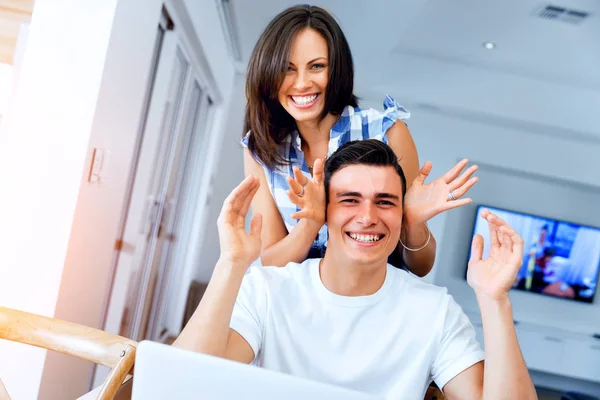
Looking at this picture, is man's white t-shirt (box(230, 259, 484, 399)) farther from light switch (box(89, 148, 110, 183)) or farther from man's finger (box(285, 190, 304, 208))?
light switch (box(89, 148, 110, 183))

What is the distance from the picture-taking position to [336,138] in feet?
5.71

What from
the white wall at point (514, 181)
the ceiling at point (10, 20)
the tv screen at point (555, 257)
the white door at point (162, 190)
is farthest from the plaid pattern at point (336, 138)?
the tv screen at point (555, 257)

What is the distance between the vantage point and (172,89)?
12.2 ft

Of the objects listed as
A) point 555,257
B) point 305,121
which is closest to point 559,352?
point 555,257

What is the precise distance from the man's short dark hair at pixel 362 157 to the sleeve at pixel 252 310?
0.27 m

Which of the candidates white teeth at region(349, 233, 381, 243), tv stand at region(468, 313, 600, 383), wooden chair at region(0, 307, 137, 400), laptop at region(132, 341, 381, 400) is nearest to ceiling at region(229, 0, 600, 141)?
tv stand at region(468, 313, 600, 383)

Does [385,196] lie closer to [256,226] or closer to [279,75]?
[256,226]

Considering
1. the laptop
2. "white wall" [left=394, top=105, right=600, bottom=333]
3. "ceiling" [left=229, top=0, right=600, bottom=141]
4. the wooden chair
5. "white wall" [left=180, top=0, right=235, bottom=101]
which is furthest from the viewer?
"white wall" [left=394, top=105, right=600, bottom=333]

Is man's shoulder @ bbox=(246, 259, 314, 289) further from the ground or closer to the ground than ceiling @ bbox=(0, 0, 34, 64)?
closer to the ground

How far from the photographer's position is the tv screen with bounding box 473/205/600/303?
604 cm

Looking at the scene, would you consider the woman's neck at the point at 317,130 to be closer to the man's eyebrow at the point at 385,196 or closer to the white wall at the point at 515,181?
the man's eyebrow at the point at 385,196

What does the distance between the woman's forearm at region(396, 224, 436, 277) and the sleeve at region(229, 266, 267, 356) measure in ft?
1.36

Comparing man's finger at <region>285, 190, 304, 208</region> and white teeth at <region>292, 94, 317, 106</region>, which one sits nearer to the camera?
man's finger at <region>285, 190, 304, 208</region>

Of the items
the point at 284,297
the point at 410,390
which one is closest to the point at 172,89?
the point at 284,297
